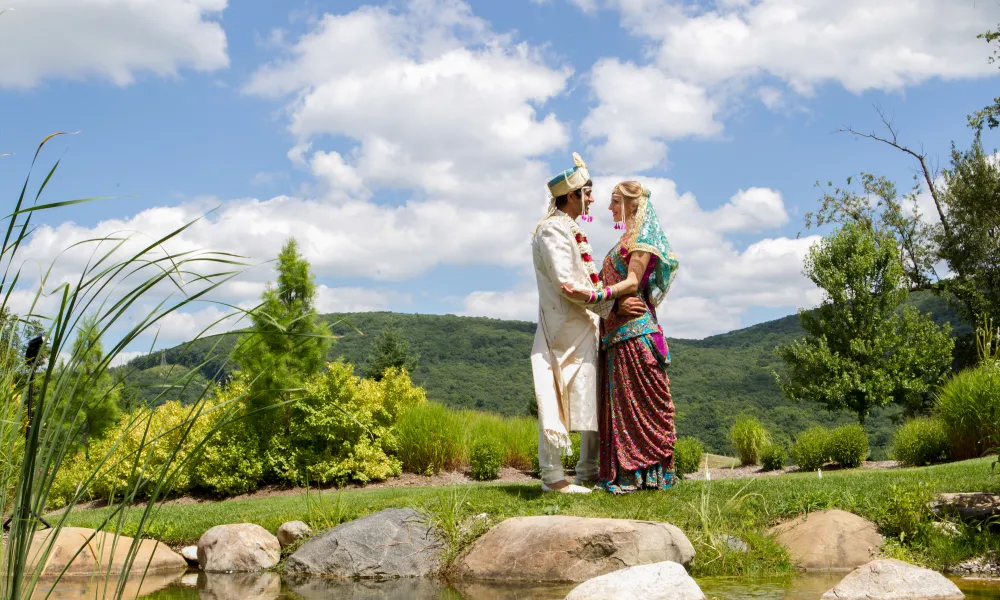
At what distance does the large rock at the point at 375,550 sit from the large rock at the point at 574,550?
449 mm

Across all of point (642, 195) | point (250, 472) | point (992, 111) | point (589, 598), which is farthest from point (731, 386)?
point (589, 598)

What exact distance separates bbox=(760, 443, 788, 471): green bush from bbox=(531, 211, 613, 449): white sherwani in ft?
30.1

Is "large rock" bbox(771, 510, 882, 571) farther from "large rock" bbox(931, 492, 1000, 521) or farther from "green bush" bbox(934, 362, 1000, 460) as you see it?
"green bush" bbox(934, 362, 1000, 460)

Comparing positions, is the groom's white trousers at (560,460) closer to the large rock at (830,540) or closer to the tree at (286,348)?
the large rock at (830,540)

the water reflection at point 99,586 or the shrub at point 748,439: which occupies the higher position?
the shrub at point 748,439

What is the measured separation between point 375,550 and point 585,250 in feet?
10.2

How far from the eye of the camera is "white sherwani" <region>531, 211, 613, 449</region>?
7109mm

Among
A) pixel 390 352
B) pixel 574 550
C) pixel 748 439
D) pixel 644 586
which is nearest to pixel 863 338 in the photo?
pixel 748 439

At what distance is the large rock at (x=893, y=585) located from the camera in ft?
14.6

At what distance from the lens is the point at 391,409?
14.6m

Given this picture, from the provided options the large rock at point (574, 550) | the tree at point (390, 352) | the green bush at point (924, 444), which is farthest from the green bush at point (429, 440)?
the tree at point (390, 352)

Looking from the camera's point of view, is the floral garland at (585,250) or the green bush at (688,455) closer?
the floral garland at (585,250)

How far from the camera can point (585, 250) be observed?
7.42 metres

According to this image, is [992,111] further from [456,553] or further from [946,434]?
[456,553]
